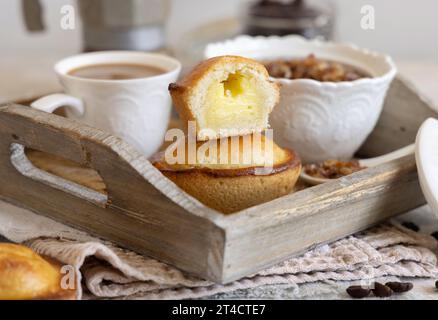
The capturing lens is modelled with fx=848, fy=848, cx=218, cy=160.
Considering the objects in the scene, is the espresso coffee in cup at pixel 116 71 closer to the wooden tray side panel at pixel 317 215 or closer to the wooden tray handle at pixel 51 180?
the wooden tray handle at pixel 51 180

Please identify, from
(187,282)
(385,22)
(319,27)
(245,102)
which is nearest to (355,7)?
(385,22)

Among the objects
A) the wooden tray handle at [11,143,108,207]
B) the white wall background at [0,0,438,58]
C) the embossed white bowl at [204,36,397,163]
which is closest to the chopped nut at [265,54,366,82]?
the embossed white bowl at [204,36,397,163]

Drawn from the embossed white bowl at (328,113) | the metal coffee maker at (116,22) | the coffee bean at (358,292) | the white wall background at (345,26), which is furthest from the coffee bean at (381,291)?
the white wall background at (345,26)

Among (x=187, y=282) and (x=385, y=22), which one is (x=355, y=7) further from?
(x=187, y=282)

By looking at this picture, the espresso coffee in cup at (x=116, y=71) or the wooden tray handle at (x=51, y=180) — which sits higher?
the espresso coffee in cup at (x=116, y=71)

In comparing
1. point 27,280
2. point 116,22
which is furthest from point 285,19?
point 27,280
